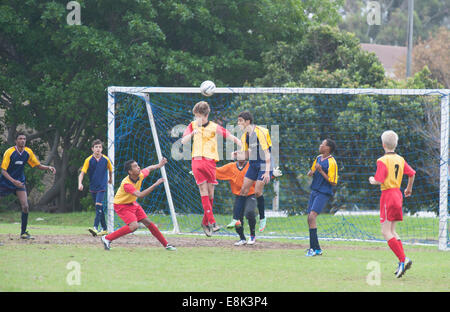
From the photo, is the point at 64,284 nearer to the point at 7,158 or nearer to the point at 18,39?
the point at 7,158

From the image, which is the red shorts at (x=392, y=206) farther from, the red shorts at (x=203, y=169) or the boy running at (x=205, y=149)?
the red shorts at (x=203, y=169)

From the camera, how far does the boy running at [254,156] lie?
35.5 feet

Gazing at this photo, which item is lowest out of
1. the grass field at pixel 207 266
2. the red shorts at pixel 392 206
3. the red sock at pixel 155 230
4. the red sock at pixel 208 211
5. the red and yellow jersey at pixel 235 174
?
the grass field at pixel 207 266

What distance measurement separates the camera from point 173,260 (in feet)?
30.6

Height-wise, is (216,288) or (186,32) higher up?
(186,32)

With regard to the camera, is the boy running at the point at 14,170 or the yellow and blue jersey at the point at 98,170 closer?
the boy running at the point at 14,170

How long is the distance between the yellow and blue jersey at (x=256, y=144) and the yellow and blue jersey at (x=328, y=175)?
1046mm

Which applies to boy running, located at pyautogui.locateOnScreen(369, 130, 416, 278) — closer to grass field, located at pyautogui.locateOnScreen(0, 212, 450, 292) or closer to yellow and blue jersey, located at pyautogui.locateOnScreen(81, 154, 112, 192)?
grass field, located at pyautogui.locateOnScreen(0, 212, 450, 292)

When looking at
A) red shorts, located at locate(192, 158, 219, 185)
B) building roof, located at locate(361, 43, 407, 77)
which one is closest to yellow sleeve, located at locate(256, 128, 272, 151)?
red shorts, located at locate(192, 158, 219, 185)

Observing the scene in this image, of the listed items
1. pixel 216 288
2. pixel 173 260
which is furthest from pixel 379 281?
pixel 173 260

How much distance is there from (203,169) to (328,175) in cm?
201

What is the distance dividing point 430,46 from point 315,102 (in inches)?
1085

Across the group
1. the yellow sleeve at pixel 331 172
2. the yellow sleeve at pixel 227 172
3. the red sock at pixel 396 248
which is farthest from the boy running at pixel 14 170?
the red sock at pixel 396 248

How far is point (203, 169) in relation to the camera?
10719 mm
